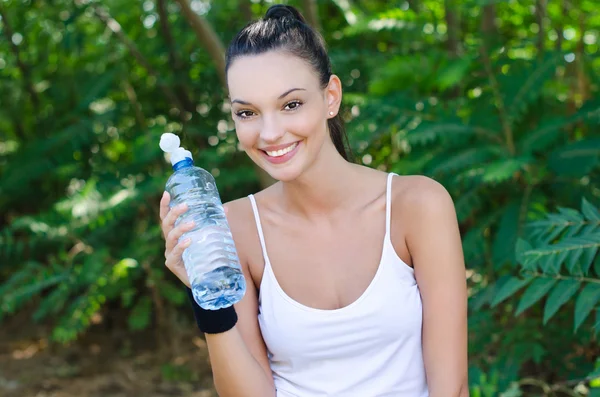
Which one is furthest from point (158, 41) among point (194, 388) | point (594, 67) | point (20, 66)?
point (594, 67)

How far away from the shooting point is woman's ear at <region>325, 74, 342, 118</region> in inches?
92.8

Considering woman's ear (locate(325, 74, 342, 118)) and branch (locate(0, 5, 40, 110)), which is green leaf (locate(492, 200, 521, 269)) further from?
branch (locate(0, 5, 40, 110))

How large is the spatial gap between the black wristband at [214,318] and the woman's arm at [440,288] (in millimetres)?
606

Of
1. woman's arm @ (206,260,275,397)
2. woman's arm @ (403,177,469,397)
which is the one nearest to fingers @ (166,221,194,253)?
woman's arm @ (206,260,275,397)

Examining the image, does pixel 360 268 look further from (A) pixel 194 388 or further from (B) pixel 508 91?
(A) pixel 194 388

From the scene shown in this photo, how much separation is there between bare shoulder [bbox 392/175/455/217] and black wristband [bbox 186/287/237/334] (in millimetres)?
A: 650

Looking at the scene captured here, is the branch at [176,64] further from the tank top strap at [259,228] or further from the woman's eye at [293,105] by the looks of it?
the woman's eye at [293,105]

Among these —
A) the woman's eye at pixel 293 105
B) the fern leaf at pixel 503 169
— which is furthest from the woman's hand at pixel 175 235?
the fern leaf at pixel 503 169

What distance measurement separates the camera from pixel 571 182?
3.47m

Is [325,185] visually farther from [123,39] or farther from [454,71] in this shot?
[123,39]

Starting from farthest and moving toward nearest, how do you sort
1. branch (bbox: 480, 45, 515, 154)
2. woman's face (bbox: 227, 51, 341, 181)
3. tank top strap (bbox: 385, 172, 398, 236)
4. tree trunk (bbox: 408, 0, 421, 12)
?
1. tree trunk (bbox: 408, 0, 421, 12)
2. branch (bbox: 480, 45, 515, 154)
3. tank top strap (bbox: 385, 172, 398, 236)
4. woman's face (bbox: 227, 51, 341, 181)

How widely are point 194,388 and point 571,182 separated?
8.38ft

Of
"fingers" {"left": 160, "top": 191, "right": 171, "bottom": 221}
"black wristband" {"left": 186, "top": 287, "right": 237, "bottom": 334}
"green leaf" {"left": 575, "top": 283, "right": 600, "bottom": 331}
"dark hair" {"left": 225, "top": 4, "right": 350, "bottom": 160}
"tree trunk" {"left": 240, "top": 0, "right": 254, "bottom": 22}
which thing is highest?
"tree trunk" {"left": 240, "top": 0, "right": 254, "bottom": 22}

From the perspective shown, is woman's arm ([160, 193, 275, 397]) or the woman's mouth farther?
the woman's mouth
